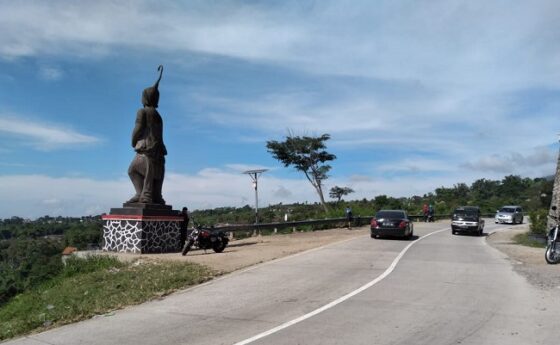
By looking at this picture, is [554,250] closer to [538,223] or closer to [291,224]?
[538,223]

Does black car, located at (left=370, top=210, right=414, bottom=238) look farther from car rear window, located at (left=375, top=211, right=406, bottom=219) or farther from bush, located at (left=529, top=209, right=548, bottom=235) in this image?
bush, located at (left=529, top=209, right=548, bottom=235)

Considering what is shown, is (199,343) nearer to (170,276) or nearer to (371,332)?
(371,332)

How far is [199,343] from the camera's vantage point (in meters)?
7.05

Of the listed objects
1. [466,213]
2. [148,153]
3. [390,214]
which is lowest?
[390,214]

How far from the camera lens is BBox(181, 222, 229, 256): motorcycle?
710 inches

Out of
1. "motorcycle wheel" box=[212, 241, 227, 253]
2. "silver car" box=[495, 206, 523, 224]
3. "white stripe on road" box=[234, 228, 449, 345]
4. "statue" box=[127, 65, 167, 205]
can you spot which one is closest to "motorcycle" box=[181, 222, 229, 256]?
"motorcycle wheel" box=[212, 241, 227, 253]

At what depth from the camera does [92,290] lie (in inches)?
475

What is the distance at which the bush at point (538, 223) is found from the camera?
28.0m

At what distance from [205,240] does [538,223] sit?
19619mm

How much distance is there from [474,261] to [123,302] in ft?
38.1

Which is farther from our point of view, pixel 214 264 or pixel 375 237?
pixel 375 237

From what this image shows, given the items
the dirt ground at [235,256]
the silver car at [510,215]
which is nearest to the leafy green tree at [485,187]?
the silver car at [510,215]

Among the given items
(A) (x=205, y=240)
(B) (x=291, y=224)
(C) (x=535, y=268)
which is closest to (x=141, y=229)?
(A) (x=205, y=240)

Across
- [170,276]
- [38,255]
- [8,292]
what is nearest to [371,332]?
[170,276]
